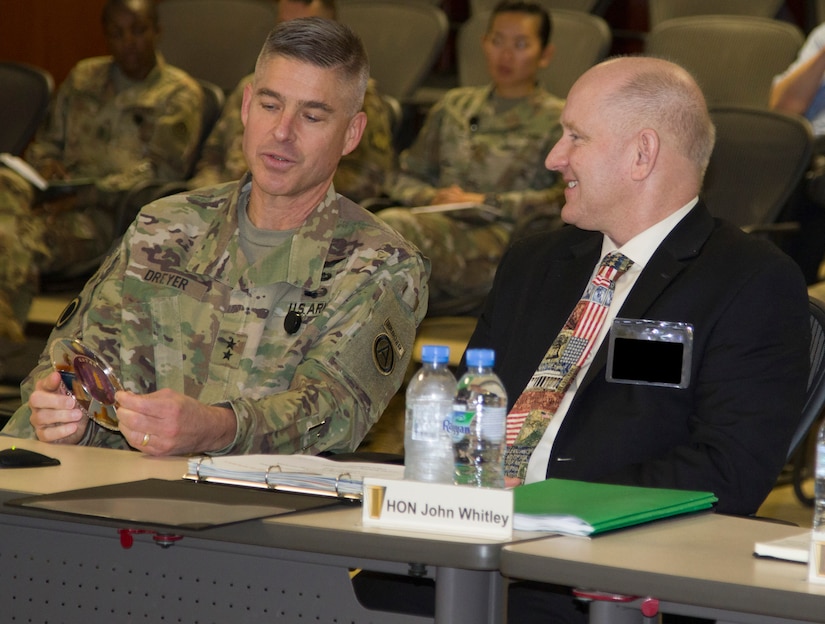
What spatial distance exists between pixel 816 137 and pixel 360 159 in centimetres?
166

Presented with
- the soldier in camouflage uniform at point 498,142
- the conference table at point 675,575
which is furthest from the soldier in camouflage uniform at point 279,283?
the soldier in camouflage uniform at point 498,142

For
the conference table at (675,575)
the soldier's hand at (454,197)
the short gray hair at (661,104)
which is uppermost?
the soldier's hand at (454,197)

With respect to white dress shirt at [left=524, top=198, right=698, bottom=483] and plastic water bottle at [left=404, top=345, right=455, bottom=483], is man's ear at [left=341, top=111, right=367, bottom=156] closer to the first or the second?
white dress shirt at [left=524, top=198, right=698, bottom=483]

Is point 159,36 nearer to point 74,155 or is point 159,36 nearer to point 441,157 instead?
point 74,155

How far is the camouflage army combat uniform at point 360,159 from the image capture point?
4.69m

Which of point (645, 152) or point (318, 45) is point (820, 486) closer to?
point (645, 152)

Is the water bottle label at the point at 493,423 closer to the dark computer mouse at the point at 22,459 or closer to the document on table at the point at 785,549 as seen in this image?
the document on table at the point at 785,549

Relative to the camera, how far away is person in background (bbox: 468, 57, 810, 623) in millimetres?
1812

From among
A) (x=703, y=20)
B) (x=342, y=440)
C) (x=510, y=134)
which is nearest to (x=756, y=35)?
(x=703, y=20)

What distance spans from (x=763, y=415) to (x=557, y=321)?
1.37 ft

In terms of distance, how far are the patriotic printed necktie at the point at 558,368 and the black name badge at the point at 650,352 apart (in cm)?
12

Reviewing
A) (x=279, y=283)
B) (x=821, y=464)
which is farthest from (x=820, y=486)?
(x=279, y=283)

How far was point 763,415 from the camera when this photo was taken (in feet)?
5.93

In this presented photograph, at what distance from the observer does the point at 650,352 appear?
1896 millimetres
